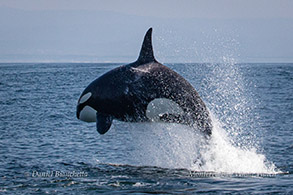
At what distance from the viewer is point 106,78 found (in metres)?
13.4

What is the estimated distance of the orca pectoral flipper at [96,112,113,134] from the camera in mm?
13250

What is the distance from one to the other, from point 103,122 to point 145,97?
1.43 metres

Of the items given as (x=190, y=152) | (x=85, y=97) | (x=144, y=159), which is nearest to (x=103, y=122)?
(x=85, y=97)

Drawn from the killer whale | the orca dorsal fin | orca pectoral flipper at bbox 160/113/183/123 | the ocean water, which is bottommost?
the ocean water

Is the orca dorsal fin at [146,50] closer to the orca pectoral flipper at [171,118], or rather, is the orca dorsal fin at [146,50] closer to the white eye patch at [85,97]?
the orca pectoral flipper at [171,118]

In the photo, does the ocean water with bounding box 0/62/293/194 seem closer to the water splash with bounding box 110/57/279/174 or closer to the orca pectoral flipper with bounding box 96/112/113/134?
the water splash with bounding box 110/57/279/174

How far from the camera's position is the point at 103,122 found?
1339 cm

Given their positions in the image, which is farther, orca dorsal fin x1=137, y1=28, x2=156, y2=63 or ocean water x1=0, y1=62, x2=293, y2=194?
orca dorsal fin x1=137, y1=28, x2=156, y2=63

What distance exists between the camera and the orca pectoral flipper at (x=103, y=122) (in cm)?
1325

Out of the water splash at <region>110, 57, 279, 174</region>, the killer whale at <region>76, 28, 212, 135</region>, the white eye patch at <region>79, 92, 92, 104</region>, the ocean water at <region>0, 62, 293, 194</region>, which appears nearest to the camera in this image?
the ocean water at <region>0, 62, 293, 194</region>

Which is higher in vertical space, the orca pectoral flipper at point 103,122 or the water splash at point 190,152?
the orca pectoral flipper at point 103,122

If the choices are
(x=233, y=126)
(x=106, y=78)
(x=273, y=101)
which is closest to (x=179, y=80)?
(x=106, y=78)

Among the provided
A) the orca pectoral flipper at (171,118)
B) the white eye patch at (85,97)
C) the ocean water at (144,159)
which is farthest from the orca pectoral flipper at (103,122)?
the orca pectoral flipper at (171,118)

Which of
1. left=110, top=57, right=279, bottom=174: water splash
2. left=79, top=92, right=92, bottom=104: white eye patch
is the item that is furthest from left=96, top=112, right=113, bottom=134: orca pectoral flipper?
left=110, top=57, right=279, bottom=174: water splash
